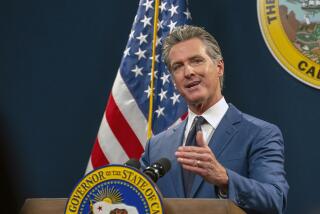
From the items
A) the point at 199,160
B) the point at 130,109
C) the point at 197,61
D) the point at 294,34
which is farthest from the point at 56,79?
the point at 199,160

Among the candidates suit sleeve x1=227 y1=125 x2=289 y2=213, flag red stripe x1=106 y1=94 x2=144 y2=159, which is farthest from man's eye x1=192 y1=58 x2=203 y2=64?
flag red stripe x1=106 y1=94 x2=144 y2=159

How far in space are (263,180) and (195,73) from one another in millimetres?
490

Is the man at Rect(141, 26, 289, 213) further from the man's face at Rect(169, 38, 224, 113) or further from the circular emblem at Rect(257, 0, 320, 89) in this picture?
the circular emblem at Rect(257, 0, 320, 89)

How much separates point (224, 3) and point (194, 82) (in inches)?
45.6

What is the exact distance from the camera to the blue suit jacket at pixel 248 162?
1.54 meters

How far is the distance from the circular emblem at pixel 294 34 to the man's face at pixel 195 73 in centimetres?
95

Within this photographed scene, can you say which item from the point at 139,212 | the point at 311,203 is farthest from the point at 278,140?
the point at 311,203

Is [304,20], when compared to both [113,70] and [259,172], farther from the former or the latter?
[259,172]

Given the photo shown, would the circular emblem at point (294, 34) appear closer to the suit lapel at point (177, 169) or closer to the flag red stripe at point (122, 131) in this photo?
the flag red stripe at point (122, 131)

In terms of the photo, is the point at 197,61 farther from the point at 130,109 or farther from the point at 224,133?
the point at 130,109

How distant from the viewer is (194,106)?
200 cm

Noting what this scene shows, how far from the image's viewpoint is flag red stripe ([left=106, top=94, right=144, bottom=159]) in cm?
283

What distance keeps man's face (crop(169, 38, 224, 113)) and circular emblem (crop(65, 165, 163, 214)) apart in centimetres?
75

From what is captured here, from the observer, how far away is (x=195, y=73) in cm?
198
